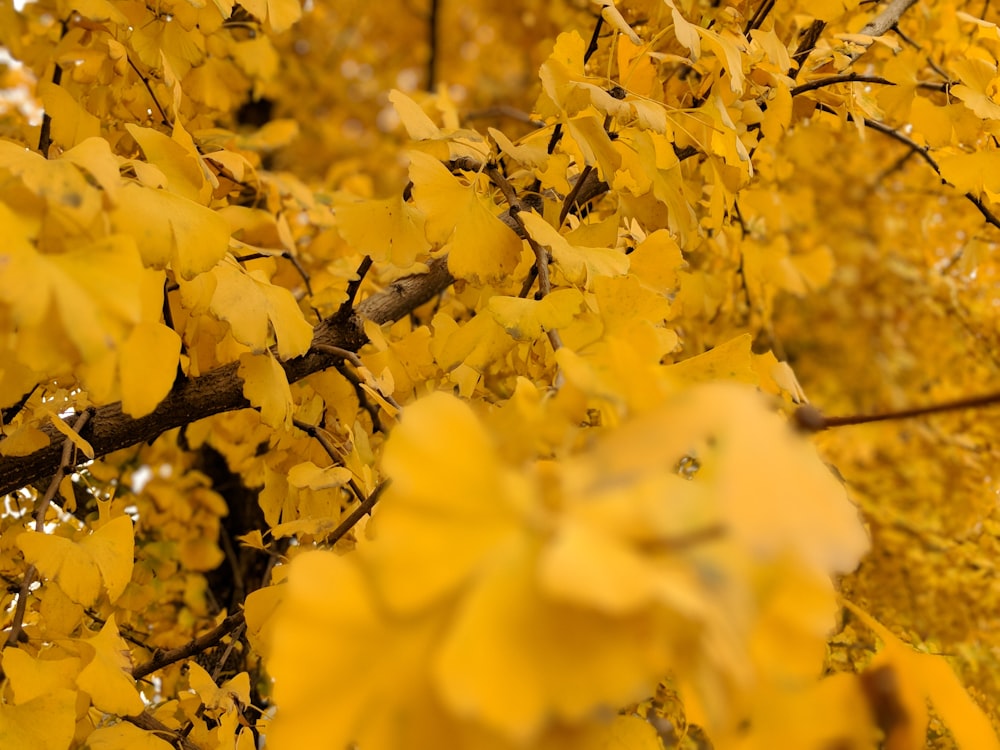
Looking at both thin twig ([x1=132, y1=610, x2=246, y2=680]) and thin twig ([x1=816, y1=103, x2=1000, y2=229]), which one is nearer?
thin twig ([x1=132, y1=610, x2=246, y2=680])

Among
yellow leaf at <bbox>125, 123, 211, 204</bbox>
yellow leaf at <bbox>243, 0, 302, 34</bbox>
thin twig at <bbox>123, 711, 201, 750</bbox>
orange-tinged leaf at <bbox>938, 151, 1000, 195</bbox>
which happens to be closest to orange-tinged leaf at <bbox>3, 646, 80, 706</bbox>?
thin twig at <bbox>123, 711, 201, 750</bbox>

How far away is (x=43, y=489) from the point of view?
961 millimetres

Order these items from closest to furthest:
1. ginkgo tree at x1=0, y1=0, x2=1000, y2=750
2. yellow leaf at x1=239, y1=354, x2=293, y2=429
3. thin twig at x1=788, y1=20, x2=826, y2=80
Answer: ginkgo tree at x1=0, y1=0, x2=1000, y2=750 < yellow leaf at x1=239, y1=354, x2=293, y2=429 < thin twig at x1=788, y1=20, x2=826, y2=80

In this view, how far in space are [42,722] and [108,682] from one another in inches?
1.9

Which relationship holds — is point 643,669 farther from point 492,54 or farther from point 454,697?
point 492,54

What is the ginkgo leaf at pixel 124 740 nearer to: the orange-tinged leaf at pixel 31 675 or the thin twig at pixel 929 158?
the orange-tinged leaf at pixel 31 675

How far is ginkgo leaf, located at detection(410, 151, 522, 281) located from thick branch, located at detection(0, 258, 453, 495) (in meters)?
0.22

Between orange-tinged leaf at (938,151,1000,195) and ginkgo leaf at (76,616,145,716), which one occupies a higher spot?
orange-tinged leaf at (938,151,1000,195)

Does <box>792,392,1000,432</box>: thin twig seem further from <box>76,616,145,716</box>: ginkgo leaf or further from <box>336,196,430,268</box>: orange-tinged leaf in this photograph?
<box>76,616,145,716</box>: ginkgo leaf

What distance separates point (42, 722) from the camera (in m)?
0.59

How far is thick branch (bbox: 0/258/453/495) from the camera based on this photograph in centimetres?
79

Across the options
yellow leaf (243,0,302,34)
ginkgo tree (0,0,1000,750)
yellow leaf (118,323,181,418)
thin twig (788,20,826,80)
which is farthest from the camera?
thin twig (788,20,826,80)

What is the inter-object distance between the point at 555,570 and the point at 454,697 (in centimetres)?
5

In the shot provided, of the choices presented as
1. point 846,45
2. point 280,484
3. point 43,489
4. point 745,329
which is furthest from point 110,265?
point 745,329
